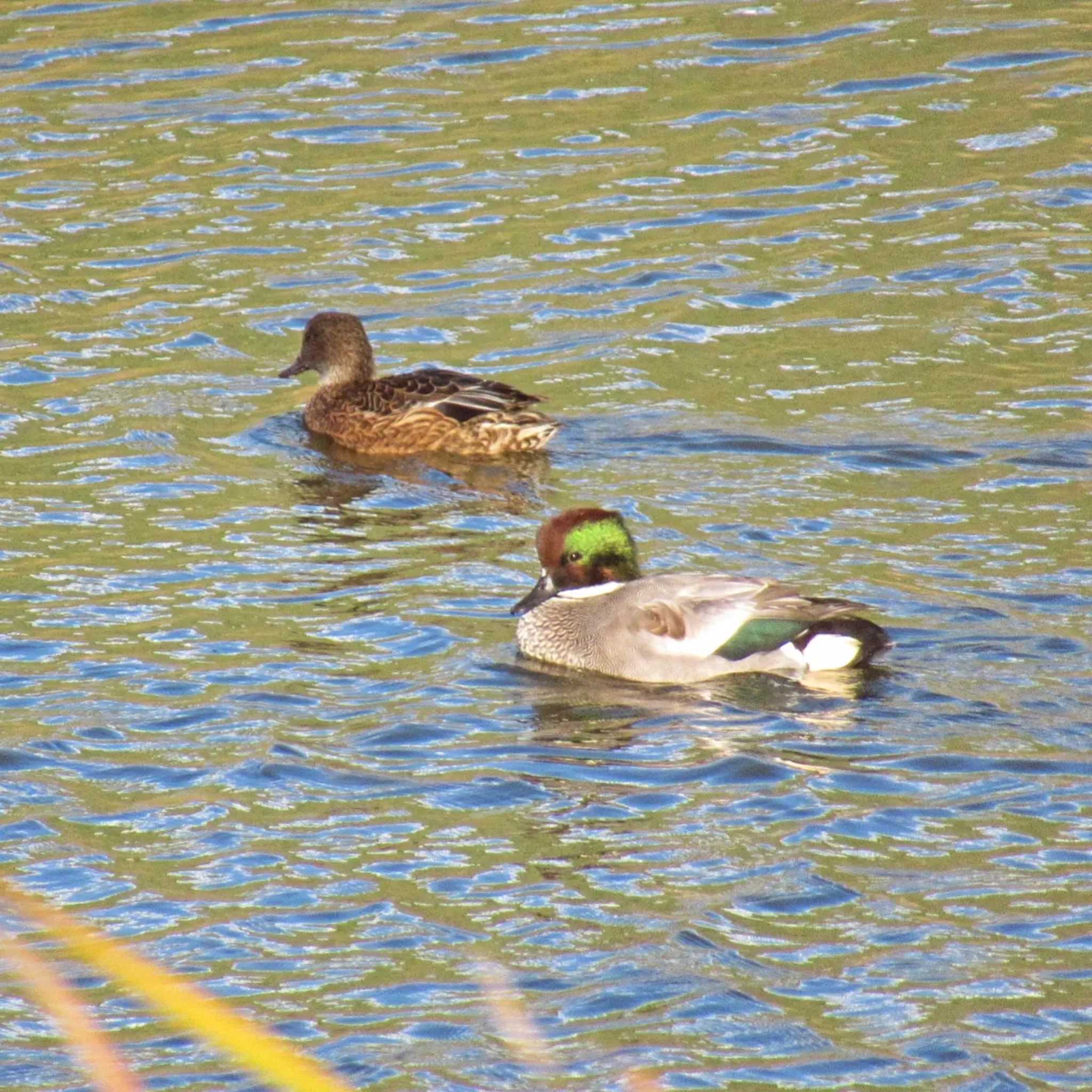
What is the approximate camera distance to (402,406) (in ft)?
41.8

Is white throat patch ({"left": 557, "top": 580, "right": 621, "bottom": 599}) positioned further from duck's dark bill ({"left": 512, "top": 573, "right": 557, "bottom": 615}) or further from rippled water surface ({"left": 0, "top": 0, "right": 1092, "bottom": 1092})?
rippled water surface ({"left": 0, "top": 0, "right": 1092, "bottom": 1092})

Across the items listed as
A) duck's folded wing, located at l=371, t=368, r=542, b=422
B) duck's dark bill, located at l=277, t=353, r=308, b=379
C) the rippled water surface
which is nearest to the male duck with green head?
the rippled water surface

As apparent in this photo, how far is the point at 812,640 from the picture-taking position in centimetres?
870

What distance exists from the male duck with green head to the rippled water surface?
15 cm

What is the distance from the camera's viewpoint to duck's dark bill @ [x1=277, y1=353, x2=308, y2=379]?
13.5 m

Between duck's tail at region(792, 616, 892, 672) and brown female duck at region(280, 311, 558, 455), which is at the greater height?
brown female duck at region(280, 311, 558, 455)

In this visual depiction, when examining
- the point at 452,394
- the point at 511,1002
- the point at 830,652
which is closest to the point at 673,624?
the point at 830,652

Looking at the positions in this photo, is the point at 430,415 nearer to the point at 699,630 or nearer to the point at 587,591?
the point at 587,591

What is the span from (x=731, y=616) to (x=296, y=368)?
18.5 ft

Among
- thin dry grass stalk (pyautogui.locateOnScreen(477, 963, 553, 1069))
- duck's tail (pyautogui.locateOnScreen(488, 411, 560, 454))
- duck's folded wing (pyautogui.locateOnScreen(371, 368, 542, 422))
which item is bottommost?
thin dry grass stalk (pyautogui.locateOnScreen(477, 963, 553, 1069))

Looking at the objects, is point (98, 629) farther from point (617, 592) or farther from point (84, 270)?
point (84, 270)

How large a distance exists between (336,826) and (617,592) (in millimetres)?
2344

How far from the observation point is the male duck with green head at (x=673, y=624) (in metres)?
8.64

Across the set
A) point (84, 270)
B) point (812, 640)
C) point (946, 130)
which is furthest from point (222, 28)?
point (812, 640)
